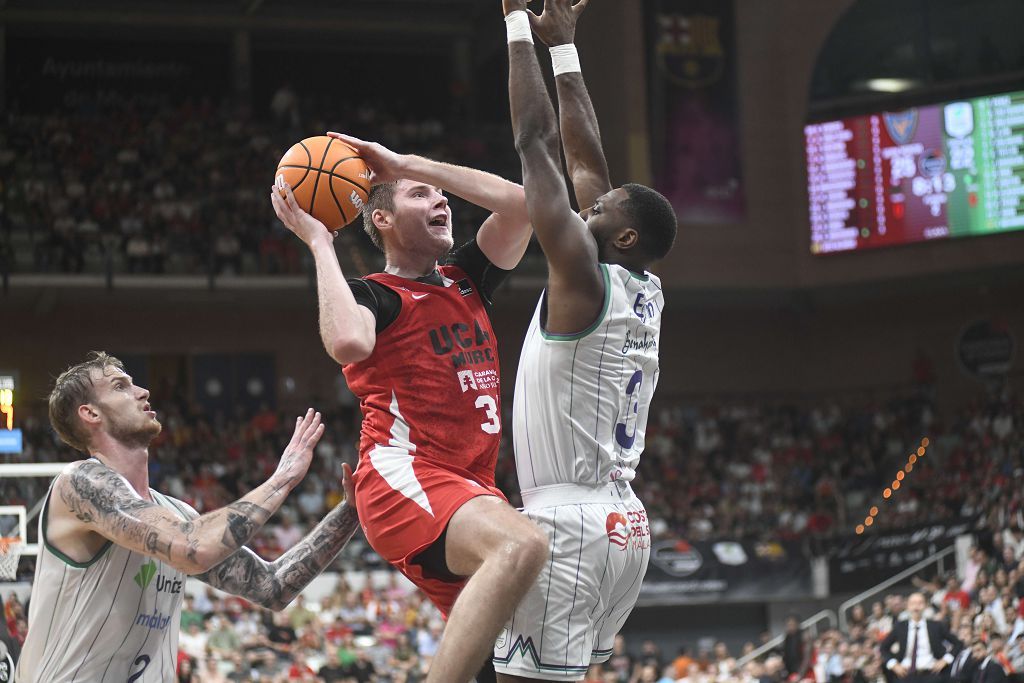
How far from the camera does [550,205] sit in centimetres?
443

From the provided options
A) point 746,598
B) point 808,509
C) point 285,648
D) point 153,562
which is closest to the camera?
point 153,562

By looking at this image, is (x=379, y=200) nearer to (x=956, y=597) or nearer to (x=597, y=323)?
(x=597, y=323)

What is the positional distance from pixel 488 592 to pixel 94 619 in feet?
4.56

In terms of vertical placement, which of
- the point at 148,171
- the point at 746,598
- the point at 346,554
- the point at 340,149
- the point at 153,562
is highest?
the point at 148,171

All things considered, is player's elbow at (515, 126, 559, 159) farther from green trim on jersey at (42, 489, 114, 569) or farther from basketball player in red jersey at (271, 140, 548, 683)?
green trim on jersey at (42, 489, 114, 569)

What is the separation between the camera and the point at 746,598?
21.4m

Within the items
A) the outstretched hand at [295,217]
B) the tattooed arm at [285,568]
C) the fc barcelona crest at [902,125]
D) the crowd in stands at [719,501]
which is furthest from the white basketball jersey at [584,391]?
the fc barcelona crest at [902,125]

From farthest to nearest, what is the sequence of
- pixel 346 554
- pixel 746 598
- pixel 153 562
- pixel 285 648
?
1. pixel 746 598
2. pixel 346 554
3. pixel 285 648
4. pixel 153 562

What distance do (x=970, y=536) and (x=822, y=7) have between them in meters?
12.1

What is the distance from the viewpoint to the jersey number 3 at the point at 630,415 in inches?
191

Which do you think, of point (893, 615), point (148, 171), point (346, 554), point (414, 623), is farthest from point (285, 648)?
point (148, 171)

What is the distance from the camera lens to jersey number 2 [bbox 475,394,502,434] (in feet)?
15.7

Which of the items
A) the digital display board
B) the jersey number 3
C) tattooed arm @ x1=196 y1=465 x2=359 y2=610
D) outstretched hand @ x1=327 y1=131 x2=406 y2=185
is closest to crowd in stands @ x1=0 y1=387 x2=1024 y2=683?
the digital display board

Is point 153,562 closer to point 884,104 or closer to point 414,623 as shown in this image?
point 414,623
